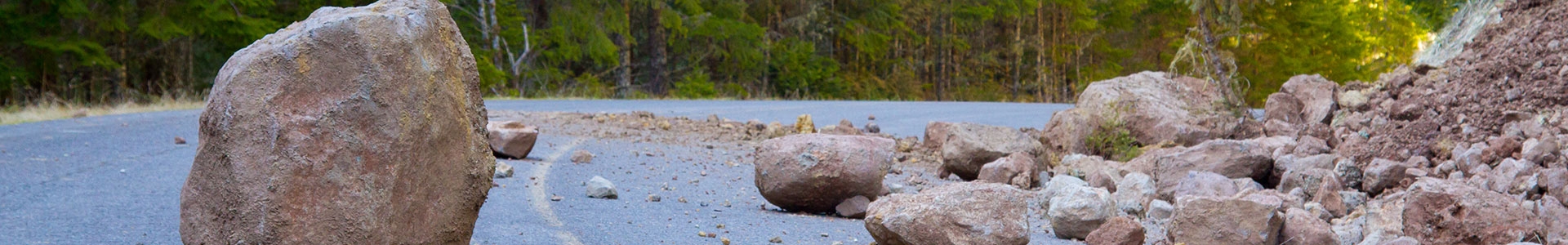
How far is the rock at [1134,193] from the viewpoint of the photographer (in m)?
5.46

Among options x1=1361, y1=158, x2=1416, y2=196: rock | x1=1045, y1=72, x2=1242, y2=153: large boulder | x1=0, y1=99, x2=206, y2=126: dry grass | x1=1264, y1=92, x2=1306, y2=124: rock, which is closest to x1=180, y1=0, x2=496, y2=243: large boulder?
x1=1361, y1=158, x2=1416, y2=196: rock

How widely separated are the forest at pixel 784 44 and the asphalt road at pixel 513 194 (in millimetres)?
5376

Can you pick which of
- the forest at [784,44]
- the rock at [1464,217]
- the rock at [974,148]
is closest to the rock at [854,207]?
the rock at [1464,217]

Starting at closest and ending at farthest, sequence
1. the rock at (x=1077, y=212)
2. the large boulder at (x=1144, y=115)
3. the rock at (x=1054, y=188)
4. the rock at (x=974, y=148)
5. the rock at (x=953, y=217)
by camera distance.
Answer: the rock at (x=953, y=217)
the rock at (x=1077, y=212)
the rock at (x=1054, y=188)
the rock at (x=974, y=148)
the large boulder at (x=1144, y=115)

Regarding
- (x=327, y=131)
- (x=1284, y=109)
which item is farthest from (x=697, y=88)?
(x=327, y=131)

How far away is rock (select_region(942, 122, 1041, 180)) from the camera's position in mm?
7371

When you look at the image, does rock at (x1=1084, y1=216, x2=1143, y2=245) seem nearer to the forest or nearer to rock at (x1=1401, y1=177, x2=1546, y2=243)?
rock at (x1=1401, y1=177, x2=1546, y2=243)

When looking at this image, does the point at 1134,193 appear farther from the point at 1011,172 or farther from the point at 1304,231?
the point at 1304,231

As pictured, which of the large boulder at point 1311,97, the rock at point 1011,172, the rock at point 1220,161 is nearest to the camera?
the rock at point 1220,161

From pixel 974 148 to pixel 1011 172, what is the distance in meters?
0.60

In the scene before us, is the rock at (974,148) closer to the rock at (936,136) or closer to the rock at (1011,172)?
the rock at (1011,172)

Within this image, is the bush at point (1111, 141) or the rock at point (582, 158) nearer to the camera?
the rock at point (582, 158)

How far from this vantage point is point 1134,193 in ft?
18.6

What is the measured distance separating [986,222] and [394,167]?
73.8 inches
